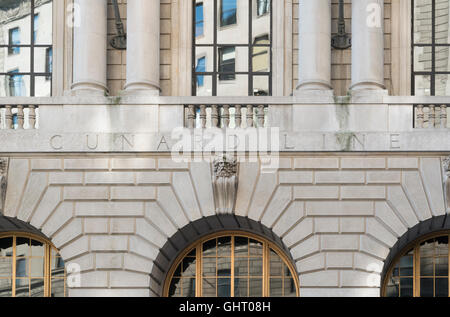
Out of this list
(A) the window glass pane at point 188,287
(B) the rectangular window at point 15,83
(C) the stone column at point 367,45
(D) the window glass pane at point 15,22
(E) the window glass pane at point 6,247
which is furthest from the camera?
(D) the window glass pane at point 15,22

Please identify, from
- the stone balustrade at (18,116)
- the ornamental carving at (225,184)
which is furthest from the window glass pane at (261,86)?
the stone balustrade at (18,116)

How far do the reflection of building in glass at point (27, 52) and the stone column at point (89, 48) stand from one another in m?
1.41

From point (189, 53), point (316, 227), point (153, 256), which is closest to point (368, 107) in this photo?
point (316, 227)

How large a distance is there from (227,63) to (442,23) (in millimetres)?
5811

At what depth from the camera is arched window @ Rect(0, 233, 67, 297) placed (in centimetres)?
2305

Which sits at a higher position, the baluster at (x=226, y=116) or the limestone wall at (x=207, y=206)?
the baluster at (x=226, y=116)

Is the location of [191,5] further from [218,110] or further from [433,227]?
[433,227]

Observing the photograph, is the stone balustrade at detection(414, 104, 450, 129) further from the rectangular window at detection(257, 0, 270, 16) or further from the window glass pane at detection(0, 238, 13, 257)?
the window glass pane at detection(0, 238, 13, 257)

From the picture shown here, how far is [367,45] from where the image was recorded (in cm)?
2267

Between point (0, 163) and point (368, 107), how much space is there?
909cm

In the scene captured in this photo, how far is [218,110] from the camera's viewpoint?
22656mm

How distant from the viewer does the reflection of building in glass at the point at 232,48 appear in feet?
78.1

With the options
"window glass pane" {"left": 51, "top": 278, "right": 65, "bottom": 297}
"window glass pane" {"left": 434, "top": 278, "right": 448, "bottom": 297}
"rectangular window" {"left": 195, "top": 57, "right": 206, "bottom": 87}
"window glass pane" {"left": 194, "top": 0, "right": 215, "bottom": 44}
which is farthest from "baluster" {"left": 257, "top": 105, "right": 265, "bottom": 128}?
"window glass pane" {"left": 51, "top": 278, "right": 65, "bottom": 297}

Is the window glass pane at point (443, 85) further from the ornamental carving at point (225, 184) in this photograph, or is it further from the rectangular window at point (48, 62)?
the rectangular window at point (48, 62)
